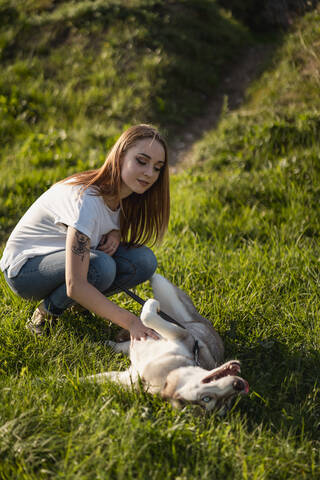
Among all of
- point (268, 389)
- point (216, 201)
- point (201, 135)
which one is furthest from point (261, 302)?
point (201, 135)

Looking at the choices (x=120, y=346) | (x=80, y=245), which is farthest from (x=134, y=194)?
(x=120, y=346)

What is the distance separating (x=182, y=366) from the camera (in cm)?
189

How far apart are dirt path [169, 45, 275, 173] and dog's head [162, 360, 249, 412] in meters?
3.57

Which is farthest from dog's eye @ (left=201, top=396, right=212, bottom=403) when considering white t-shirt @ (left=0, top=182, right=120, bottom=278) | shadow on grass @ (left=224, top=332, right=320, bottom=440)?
white t-shirt @ (left=0, top=182, right=120, bottom=278)

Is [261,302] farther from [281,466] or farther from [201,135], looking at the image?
[201,135]

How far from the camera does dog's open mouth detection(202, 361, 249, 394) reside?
174 cm

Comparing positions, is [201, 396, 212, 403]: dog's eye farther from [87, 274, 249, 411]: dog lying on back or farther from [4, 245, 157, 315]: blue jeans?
[4, 245, 157, 315]: blue jeans

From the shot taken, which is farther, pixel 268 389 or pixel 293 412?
pixel 268 389

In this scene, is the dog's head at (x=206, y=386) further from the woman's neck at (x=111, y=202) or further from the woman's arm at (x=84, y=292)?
the woman's neck at (x=111, y=202)

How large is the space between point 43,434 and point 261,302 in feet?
5.14

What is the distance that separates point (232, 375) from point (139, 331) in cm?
49

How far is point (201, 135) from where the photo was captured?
5.80 metres

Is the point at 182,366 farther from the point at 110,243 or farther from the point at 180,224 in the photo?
the point at 180,224

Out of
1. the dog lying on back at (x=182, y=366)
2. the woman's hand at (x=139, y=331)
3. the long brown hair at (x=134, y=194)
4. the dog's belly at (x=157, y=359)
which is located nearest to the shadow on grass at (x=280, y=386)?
the dog lying on back at (x=182, y=366)
